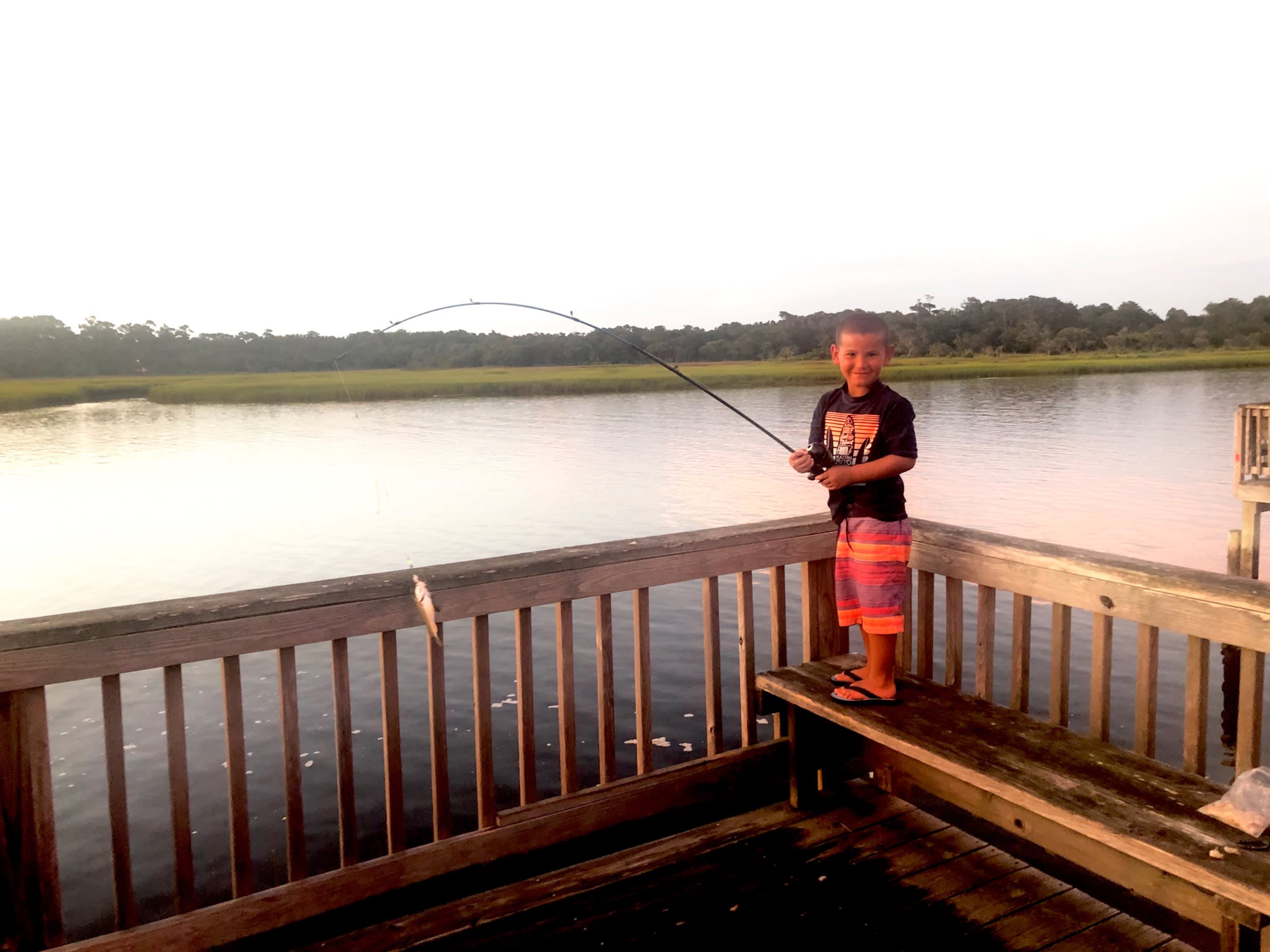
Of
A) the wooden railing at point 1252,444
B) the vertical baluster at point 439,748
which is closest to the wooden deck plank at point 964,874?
the vertical baluster at point 439,748

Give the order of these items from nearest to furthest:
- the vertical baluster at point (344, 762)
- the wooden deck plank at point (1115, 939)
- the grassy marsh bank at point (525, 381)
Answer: the wooden deck plank at point (1115, 939), the vertical baluster at point (344, 762), the grassy marsh bank at point (525, 381)

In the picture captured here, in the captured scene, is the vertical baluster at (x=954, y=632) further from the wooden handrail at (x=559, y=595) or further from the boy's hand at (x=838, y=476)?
the boy's hand at (x=838, y=476)

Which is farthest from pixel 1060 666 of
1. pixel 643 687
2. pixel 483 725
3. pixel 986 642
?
pixel 483 725

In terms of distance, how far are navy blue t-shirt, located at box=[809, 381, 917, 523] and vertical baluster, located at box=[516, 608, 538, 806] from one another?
101 centimetres

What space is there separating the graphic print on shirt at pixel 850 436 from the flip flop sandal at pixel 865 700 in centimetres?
70

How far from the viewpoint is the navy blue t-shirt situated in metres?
2.53

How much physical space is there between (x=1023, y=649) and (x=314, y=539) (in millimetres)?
18167

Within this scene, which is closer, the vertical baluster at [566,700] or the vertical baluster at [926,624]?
the vertical baluster at [566,700]

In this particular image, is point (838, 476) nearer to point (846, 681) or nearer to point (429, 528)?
point (846, 681)

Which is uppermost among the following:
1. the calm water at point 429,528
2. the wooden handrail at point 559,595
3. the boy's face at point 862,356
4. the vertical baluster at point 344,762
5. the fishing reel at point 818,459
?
the boy's face at point 862,356

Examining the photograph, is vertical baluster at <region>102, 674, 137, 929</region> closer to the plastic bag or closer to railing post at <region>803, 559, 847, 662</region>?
railing post at <region>803, 559, 847, 662</region>

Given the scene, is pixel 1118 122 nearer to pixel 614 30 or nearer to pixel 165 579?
pixel 614 30

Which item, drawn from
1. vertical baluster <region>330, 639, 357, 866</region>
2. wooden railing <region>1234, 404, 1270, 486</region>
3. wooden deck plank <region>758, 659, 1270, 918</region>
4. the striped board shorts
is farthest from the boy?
wooden railing <region>1234, 404, 1270, 486</region>

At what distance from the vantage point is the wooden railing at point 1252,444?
12305 mm
